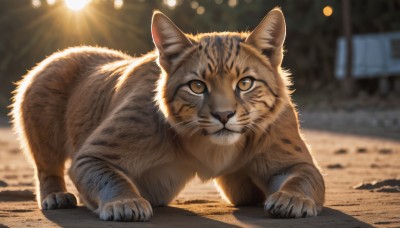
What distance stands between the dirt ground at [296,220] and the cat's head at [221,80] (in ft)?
1.90

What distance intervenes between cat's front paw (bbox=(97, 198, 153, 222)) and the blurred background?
23.2m

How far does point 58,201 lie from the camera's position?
18.7ft

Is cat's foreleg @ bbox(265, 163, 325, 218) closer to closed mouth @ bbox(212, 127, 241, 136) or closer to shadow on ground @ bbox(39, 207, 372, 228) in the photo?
shadow on ground @ bbox(39, 207, 372, 228)

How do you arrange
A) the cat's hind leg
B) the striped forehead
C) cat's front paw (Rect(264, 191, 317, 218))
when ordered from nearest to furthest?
cat's front paw (Rect(264, 191, 317, 218)) → the striped forehead → the cat's hind leg

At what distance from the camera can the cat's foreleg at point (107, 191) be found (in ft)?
15.0

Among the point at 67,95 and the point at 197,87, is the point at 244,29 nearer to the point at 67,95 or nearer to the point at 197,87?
the point at 67,95

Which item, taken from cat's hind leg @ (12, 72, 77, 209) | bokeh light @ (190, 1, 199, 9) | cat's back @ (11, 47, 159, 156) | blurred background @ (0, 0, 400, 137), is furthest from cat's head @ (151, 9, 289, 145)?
bokeh light @ (190, 1, 199, 9)

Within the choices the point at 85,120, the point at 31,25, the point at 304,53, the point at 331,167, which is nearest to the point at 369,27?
the point at 304,53

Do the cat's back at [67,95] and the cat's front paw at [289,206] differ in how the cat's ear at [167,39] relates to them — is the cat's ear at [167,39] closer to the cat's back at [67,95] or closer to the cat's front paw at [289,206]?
the cat's back at [67,95]

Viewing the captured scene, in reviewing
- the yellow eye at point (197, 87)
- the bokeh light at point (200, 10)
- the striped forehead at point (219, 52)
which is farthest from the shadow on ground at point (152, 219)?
the bokeh light at point (200, 10)

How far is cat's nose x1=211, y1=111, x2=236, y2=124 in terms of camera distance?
462 centimetres

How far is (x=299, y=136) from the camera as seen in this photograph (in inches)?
218

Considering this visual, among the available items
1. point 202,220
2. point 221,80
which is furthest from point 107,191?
point 221,80

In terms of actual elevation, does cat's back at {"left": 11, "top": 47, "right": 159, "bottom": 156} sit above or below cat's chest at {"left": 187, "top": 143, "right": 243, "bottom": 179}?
above
